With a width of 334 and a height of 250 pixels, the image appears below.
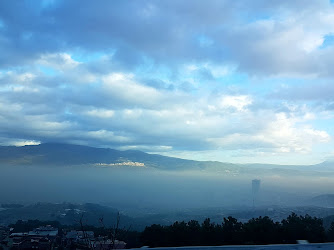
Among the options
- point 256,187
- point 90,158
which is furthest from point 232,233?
point 90,158

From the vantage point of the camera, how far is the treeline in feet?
47.1

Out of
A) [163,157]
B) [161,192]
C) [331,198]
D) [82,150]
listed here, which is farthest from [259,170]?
[82,150]

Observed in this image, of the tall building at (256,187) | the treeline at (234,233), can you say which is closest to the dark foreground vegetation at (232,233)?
the treeline at (234,233)

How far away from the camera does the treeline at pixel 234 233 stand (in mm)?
14344

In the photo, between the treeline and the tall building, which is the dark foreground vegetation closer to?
the treeline

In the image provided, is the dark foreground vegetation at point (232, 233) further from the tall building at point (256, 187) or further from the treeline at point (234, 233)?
the tall building at point (256, 187)

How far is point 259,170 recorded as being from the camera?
111625mm

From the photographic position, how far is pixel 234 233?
15234 millimetres

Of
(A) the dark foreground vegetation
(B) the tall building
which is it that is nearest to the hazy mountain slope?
(B) the tall building

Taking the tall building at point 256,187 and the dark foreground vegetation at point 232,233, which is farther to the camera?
the tall building at point 256,187

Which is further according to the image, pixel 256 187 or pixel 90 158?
pixel 90 158

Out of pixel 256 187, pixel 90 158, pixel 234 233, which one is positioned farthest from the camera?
pixel 90 158

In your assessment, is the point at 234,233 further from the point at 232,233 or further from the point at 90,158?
the point at 90,158

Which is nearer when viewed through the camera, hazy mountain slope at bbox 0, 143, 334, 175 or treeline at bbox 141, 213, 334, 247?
treeline at bbox 141, 213, 334, 247
